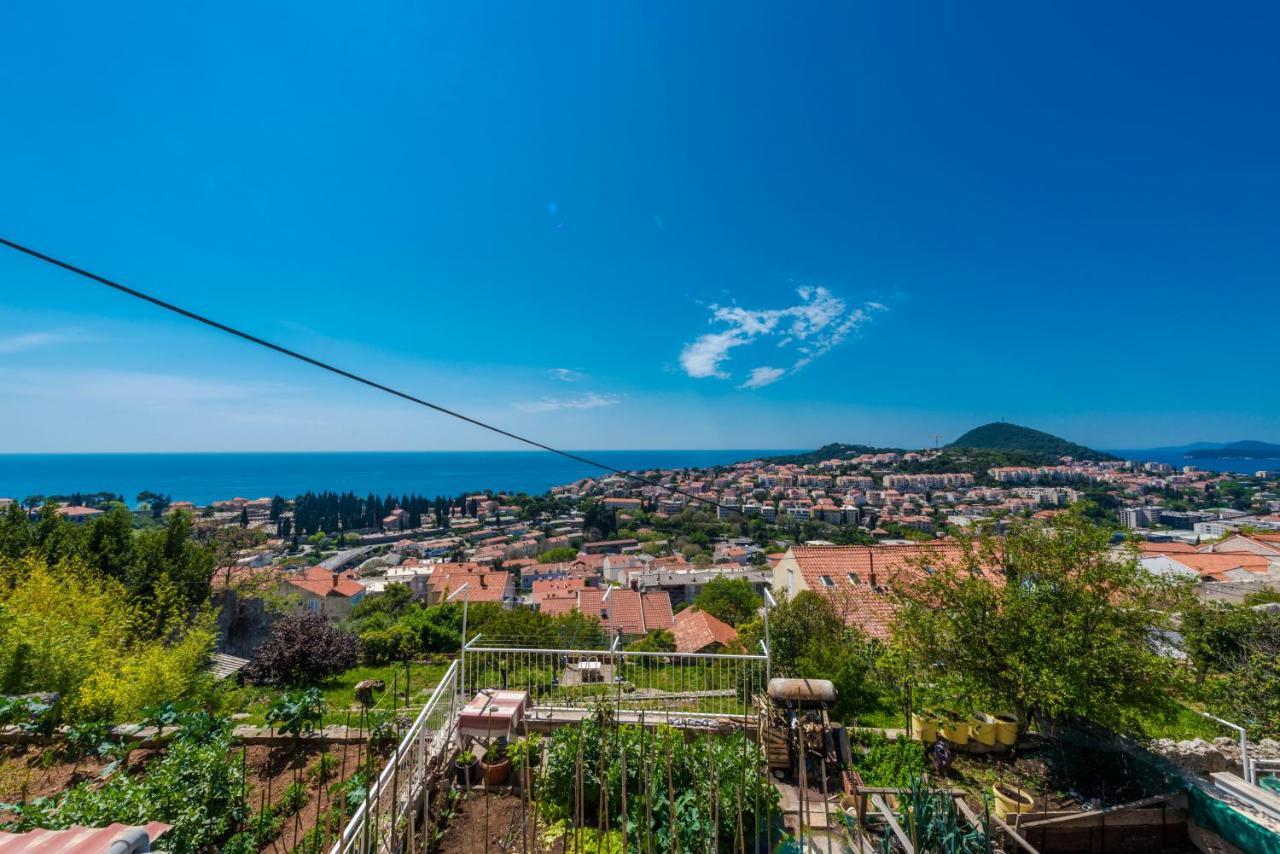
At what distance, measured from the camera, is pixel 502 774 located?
4477mm

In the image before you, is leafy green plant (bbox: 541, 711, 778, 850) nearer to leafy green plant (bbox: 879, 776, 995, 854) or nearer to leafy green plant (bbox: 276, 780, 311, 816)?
leafy green plant (bbox: 879, 776, 995, 854)

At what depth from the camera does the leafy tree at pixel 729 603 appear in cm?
1974

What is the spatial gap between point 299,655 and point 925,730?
946cm

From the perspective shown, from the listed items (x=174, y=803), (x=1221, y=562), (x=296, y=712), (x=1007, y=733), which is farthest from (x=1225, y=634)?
(x=1221, y=562)

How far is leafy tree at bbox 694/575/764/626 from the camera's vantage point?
1974 centimetres

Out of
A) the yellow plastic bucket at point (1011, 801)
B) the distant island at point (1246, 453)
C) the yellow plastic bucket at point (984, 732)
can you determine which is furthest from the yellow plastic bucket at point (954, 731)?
the distant island at point (1246, 453)

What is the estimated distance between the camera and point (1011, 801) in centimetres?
442

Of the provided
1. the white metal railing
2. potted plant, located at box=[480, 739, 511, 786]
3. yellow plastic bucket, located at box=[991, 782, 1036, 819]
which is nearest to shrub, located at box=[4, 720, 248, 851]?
the white metal railing

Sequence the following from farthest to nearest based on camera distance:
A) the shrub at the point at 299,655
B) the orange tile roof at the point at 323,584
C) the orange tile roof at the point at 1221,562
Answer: the orange tile roof at the point at 323,584 < the orange tile roof at the point at 1221,562 < the shrub at the point at 299,655

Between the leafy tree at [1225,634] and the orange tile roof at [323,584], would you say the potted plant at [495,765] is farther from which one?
the orange tile roof at [323,584]

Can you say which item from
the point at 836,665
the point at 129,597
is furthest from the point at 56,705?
the point at 129,597

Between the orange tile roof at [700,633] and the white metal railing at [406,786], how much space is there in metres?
10.2

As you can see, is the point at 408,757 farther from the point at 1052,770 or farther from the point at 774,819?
the point at 1052,770

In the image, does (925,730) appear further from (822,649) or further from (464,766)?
(464,766)
